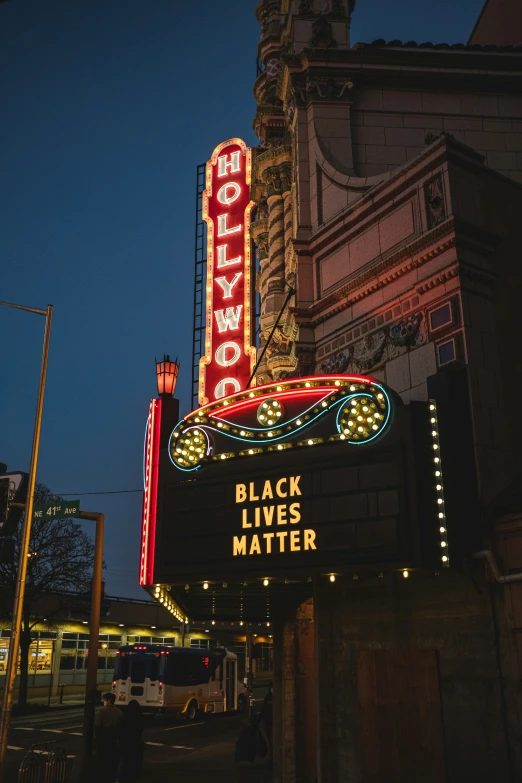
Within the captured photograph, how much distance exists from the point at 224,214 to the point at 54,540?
893 inches

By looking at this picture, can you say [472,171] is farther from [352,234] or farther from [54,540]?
[54,540]

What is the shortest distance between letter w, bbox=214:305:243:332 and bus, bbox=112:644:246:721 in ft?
44.8

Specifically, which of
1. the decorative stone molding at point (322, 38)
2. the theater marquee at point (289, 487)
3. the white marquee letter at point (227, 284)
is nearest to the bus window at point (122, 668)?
the white marquee letter at point (227, 284)

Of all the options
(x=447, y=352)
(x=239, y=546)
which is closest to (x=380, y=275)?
(x=447, y=352)

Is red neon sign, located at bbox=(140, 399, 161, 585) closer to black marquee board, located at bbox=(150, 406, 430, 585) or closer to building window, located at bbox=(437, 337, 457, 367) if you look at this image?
black marquee board, located at bbox=(150, 406, 430, 585)

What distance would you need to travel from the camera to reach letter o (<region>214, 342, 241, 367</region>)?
23344 millimetres

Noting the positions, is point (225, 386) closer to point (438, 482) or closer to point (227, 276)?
point (227, 276)

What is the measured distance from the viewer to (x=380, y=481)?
36.6 feet

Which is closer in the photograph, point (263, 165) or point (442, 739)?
point (442, 739)

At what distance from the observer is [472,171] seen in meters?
14.0

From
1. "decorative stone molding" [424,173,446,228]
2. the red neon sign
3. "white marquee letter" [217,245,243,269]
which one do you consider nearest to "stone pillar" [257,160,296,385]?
"white marquee letter" [217,245,243,269]

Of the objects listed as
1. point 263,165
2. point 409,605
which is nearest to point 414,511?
point 409,605

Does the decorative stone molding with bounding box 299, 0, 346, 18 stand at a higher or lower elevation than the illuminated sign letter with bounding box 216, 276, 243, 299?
higher

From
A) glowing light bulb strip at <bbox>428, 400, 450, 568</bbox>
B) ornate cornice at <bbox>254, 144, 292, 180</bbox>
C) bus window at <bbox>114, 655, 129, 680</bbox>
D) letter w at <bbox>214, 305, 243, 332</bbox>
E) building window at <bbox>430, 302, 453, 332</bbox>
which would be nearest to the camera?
glowing light bulb strip at <bbox>428, 400, 450, 568</bbox>
